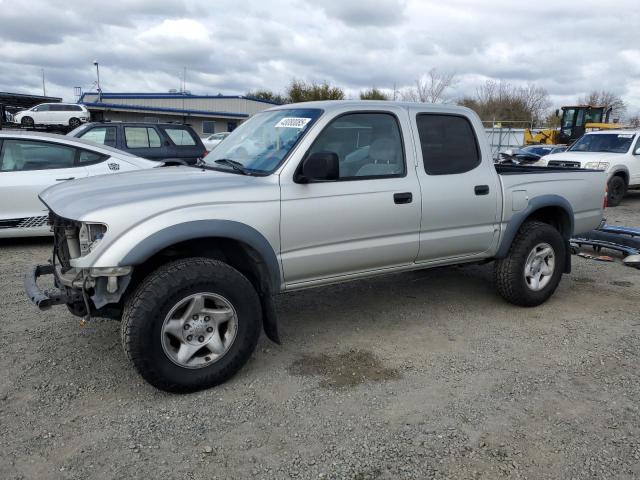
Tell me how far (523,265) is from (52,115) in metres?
34.1

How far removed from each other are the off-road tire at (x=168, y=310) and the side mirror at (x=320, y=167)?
814mm

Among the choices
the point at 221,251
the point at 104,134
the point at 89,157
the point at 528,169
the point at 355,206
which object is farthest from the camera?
the point at 104,134

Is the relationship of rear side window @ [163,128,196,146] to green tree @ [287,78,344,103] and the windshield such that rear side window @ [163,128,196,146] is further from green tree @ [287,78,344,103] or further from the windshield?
green tree @ [287,78,344,103]

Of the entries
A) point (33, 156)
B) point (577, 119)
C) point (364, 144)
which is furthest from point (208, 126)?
point (364, 144)

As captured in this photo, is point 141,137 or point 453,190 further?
point 141,137

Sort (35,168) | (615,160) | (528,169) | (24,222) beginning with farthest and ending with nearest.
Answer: (615,160)
(35,168)
(24,222)
(528,169)

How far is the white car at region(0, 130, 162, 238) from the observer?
663 centimetres

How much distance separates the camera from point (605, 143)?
13.6 metres

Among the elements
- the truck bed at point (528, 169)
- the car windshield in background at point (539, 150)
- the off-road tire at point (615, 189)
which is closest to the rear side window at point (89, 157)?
the truck bed at point (528, 169)

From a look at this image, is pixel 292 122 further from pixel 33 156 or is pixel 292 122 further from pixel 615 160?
pixel 615 160

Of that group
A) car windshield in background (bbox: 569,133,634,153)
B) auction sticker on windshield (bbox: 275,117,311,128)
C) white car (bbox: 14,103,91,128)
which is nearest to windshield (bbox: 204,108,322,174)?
auction sticker on windshield (bbox: 275,117,311,128)

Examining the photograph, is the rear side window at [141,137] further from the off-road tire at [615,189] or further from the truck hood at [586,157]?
the off-road tire at [615,189]

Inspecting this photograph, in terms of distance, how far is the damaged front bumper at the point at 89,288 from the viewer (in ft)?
10.2

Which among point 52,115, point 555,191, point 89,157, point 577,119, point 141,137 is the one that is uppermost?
point 52,115
